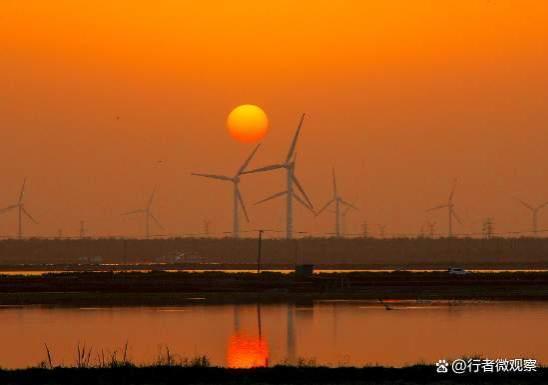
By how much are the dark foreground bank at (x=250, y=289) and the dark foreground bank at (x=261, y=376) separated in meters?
51.3

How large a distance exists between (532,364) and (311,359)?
490 inches

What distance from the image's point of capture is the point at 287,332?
6900cm

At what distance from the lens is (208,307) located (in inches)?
3644

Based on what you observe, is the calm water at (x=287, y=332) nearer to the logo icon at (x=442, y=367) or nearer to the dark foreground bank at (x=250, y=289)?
the logo icon at (x=442, y=367)

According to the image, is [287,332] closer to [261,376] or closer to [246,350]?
[246,350]

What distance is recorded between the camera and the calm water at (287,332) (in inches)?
2244

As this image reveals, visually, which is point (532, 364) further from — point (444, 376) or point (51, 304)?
point (51, 304)

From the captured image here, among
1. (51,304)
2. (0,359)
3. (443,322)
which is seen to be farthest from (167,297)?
(0,359)

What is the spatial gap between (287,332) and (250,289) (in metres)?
44.4

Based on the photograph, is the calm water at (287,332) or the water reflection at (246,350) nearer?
the water reflection at (246,350)

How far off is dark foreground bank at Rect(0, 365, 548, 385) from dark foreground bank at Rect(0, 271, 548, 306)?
51.3 meters

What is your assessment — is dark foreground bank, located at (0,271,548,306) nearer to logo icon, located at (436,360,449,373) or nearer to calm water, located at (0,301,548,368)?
calm water, located at (0,301,548,368)

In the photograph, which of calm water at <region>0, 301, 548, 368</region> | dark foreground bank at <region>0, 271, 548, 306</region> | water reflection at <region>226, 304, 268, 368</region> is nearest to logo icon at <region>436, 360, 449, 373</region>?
calm water at <region>0, 301, 548, 368</region>

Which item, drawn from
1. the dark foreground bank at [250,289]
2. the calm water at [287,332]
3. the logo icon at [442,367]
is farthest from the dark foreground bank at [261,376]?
the dark foreground bank at [250,289]
